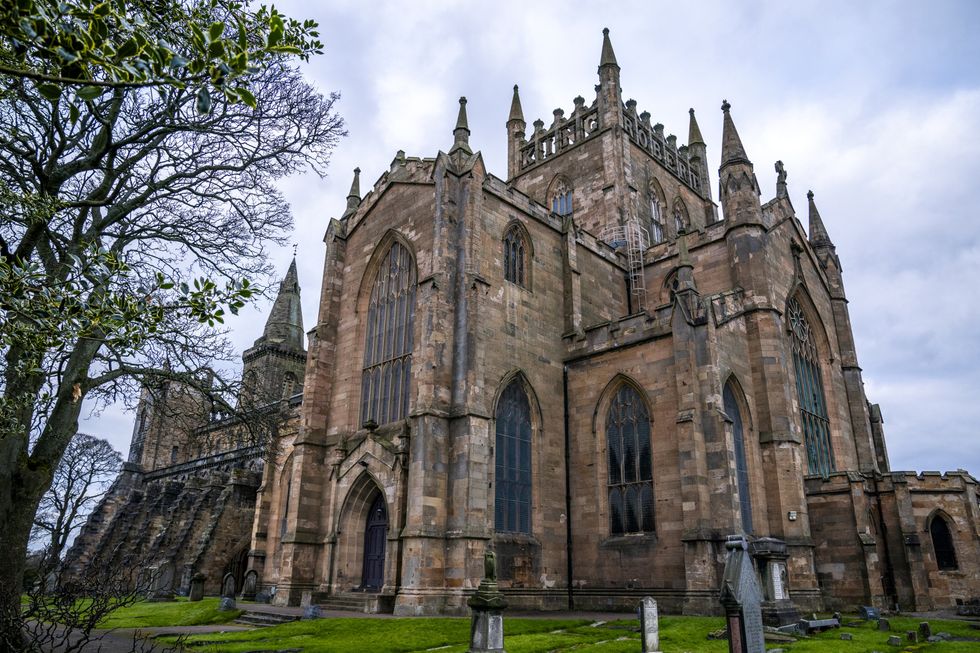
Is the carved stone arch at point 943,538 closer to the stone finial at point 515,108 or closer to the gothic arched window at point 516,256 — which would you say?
the gothic arched window at point 516,256

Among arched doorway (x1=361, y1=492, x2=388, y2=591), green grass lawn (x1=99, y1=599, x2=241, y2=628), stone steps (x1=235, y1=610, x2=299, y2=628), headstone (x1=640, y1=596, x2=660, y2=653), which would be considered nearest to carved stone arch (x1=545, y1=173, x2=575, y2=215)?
arched doorway (x1=361, y1=492, x2=388, y2=591)

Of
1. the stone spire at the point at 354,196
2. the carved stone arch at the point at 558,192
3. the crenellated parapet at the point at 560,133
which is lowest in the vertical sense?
the stone spire at the point at 354,196

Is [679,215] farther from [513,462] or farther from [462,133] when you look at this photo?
[513,462]

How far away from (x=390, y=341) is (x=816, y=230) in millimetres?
21839

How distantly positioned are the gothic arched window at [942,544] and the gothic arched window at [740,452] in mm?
7699

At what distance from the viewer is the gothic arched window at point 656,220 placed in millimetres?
34969

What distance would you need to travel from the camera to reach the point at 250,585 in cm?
2650

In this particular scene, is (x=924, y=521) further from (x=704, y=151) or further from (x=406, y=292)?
(x=704, y=151)

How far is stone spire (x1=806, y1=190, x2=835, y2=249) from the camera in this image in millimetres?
32219

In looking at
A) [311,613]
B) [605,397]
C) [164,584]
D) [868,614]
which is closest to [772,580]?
[868,614]

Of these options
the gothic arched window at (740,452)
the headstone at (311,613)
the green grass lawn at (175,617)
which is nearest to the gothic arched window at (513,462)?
the headstone at (311,613)

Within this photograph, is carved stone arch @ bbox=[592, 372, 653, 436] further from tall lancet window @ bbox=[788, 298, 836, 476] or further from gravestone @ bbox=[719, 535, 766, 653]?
gravestone @ bbox=[719, 535, 766, 653]

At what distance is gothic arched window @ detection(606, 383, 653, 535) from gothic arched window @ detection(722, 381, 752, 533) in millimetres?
2777

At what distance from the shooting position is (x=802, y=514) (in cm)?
2136
